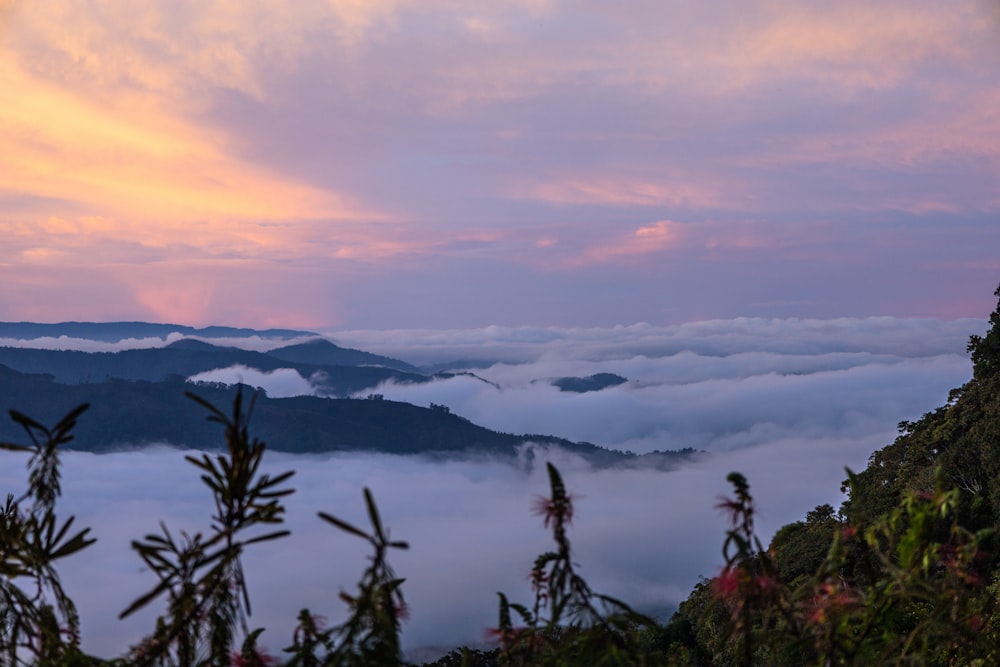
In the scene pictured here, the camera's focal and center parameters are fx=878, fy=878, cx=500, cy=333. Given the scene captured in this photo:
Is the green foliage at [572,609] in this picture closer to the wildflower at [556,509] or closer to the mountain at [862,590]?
the wildflower at [556,509]

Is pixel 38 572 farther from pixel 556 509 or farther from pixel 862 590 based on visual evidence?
pixel 862 590

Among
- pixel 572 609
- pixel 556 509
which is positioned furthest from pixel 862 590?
pixel 556 509

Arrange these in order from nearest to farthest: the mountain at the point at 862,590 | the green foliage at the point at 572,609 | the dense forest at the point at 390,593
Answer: the dense forest at the point at 390,593
the green foliage at the point at 572,609
the mountain at the point at 862,590

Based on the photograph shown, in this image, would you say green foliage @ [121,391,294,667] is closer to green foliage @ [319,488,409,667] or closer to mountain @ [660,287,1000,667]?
green foliage @ [319,488,409,667]

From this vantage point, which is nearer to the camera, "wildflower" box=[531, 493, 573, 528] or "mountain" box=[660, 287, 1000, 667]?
"wildflower" box=[531, 493, 573, 528]

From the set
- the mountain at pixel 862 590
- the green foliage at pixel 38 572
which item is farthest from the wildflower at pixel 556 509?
the green foliage at pixel 38 572

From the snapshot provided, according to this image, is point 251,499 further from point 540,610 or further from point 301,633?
point 540,610

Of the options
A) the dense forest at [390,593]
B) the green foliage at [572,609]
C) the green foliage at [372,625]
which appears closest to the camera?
the green foliage at [372,625]

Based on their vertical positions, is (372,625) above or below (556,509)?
below

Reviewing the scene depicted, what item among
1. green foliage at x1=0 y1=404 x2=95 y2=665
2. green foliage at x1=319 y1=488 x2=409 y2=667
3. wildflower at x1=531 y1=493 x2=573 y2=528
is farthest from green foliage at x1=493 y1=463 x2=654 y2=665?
green foliage at x1=0 y1=404 x2=95 y2=665

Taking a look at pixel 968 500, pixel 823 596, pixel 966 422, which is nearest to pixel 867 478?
pixel 966 422

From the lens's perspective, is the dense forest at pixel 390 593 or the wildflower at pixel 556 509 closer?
the dense forest at pixel 390 593

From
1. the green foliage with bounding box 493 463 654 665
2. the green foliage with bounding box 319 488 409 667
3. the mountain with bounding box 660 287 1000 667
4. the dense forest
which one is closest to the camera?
the green foliage with bounding box 319 488 409 667

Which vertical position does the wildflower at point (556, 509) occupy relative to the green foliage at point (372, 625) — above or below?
above
